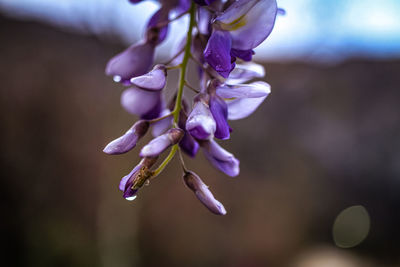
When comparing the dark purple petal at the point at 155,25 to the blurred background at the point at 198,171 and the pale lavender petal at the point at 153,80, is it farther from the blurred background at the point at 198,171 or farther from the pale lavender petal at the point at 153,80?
the blurred background at the point at 198,171

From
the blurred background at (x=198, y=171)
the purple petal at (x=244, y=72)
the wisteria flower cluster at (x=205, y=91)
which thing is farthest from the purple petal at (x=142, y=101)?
the blurred background at (x=198, y=171)

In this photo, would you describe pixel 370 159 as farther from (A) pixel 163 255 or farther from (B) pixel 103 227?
(B) pixel 103 227

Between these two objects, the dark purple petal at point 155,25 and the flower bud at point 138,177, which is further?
the dark purple petal at point 155,25

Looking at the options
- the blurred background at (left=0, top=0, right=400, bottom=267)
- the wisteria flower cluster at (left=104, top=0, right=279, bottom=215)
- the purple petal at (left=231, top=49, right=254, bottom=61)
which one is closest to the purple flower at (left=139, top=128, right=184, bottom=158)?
the wisteria flower cluster at (left=104, top=0, right=279, bottom=215)

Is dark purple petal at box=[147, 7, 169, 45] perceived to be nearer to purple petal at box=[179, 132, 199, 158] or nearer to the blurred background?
purple petal at box=[179, 132, 199, 158]

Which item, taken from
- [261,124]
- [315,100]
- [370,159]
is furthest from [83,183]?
[370,159]
